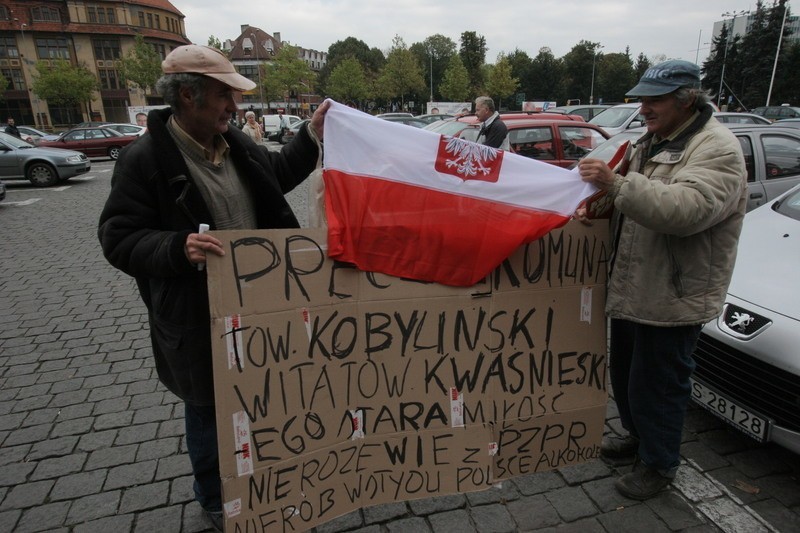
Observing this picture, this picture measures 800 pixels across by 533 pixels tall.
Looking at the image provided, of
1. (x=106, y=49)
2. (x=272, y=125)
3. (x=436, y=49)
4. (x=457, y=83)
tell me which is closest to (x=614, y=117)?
(x=272, y=125)

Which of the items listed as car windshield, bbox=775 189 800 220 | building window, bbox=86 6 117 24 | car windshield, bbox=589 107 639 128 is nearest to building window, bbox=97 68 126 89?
building window, bbox=86 6 117 24

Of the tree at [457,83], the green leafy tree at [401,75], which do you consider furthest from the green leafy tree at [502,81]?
the green leafy tree at [401,75]

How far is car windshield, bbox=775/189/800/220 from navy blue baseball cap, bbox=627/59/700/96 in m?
2.27

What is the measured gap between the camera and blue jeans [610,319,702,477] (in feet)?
7.54

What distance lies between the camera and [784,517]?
237 cm

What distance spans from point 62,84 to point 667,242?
60.7 m

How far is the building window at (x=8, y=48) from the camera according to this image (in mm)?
56750

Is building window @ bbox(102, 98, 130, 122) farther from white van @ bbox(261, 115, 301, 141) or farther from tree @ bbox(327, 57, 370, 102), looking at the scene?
white van @ bbox(261, 115, 301, 141)

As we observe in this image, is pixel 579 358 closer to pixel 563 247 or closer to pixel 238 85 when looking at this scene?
pixel 563 247

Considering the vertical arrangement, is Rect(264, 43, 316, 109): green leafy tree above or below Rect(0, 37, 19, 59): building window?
below

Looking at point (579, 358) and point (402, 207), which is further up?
point (402, 207)

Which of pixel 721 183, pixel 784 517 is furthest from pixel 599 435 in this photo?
pixel 721 183

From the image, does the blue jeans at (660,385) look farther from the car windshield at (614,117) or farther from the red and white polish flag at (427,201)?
the car windshield at (614,117)

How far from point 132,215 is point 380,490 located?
62.7 inches
